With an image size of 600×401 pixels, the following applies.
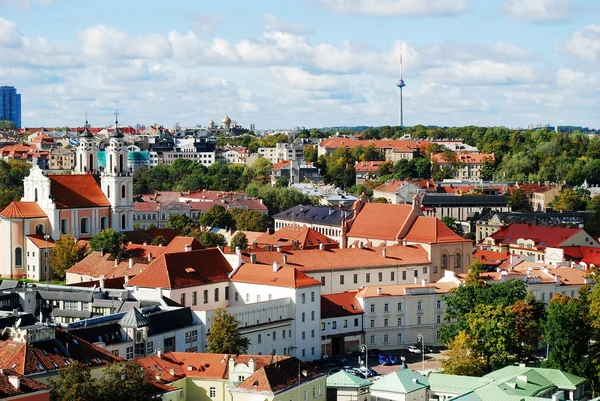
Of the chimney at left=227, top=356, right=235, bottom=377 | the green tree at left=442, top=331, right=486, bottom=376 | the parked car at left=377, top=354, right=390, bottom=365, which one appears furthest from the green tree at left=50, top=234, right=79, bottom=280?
the chimney at left=227, top=356, right=235, bottom=377

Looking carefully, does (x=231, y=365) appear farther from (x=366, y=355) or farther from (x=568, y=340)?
(x=568, y=340)

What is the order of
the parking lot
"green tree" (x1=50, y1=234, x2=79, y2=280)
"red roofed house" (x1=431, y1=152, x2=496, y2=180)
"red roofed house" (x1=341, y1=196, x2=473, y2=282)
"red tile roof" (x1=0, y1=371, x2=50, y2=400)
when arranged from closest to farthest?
"red tile roof" (x1=0, y1=371, x2=50, y2=400)
the parking lot
"red roofed house" (x1=341, y1=196, x2=473, y2=282)
"green tree" (x1=50, y1=234, x2=79, y2=280)
"red roofed house" (x1=431, y1=152, x2=496, y2=180)

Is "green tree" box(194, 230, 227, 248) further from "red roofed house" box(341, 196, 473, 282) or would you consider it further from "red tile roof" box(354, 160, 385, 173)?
"red tile roof" box(354, 160, 385, 173)

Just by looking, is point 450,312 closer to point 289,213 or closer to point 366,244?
point 366,244

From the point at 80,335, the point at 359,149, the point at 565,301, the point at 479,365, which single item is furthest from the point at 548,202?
the point at 80,335

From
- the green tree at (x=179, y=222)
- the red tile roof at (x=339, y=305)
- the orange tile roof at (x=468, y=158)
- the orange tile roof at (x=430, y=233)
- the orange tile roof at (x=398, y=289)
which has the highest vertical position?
the orange tile roof at (x=468, y=158)

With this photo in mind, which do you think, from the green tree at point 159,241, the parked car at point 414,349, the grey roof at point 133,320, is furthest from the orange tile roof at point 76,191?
the grey roof at point 133,320

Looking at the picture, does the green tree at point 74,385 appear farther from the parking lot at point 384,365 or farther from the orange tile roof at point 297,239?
the orange tile roof at point 297,239

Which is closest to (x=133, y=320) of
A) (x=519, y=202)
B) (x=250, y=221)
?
(x=250, y=221)
